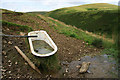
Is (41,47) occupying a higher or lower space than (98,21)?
lower

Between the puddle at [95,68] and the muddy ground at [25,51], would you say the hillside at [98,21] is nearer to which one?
the puddle at [95,68]

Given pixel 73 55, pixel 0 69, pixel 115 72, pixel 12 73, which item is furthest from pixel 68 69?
pixel 0 69

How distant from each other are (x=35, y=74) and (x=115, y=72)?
3043mm

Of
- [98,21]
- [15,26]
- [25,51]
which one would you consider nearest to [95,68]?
[25,51]

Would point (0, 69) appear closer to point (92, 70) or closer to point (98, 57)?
point (92, 70)

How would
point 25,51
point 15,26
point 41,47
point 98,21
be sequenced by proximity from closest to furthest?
point 41,47
point 25,51
point 15,26
point 98,21

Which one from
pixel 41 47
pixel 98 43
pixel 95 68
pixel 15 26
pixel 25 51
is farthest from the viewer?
pixel 15 26

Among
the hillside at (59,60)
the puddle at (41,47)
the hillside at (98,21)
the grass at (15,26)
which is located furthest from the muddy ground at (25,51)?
the hillside at (98,21)

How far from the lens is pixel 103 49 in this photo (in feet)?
21.4

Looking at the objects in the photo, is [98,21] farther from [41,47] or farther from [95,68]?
[41,47]

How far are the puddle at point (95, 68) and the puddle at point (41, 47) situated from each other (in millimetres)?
917

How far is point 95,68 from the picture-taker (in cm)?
462

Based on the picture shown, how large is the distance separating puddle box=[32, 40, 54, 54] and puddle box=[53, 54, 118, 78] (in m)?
0.92

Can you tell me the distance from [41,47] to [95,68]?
2633mm
